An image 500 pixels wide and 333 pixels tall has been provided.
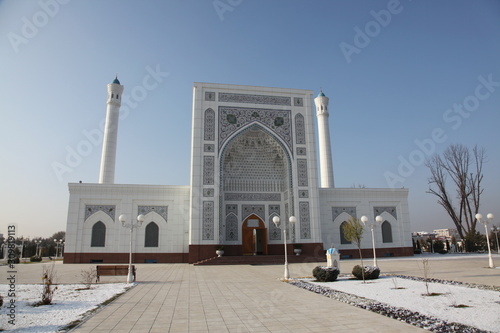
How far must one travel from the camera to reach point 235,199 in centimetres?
2150

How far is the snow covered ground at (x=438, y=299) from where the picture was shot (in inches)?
209

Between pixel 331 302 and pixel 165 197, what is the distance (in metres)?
15.0

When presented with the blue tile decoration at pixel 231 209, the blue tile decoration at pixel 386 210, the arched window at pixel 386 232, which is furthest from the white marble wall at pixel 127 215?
the arched window at pixel 386 232

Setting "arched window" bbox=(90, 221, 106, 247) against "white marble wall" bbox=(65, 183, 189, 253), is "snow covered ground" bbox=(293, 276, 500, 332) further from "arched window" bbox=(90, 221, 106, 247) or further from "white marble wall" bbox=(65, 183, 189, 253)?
"arched window" bbox=(90, 221, 106, 247)

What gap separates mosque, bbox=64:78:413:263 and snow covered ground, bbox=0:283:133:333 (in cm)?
924

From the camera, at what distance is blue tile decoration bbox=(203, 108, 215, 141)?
20.0 m

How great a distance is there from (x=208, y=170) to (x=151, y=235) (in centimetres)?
494

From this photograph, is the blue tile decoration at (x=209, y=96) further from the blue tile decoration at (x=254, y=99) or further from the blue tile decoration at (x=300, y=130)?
the blue tile decoration at (x=300, y=130)

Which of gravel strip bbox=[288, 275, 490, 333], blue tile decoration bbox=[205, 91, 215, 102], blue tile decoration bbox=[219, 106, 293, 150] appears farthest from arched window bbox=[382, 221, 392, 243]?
gravel strip bbox=[288, 275, 490, 333]

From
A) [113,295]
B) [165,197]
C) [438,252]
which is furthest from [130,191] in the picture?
[438,252]

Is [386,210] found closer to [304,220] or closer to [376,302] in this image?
[304,220]

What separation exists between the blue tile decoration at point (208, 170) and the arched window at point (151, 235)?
396 centimetres

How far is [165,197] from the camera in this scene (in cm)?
2023

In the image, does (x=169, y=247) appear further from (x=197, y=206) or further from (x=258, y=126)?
(x=258, y=126)
